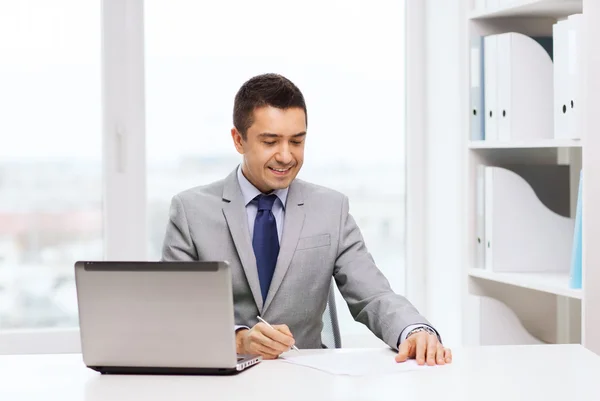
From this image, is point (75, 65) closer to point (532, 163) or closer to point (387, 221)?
point (387, 221)

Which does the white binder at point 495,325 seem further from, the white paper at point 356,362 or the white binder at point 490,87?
the white paper at point 356,362

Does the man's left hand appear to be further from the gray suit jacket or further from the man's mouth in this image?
the man's mouth

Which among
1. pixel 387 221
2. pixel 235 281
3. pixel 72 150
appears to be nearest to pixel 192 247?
pixel 235 281

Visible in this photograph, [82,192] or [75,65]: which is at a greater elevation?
[75,65]

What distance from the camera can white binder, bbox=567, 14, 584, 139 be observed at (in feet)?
7.49

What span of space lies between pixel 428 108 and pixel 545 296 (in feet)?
3.05

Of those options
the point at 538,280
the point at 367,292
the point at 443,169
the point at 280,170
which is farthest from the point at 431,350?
the point at 443,169

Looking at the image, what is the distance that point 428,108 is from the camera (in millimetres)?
3412

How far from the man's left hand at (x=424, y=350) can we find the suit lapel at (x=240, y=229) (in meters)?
0.47

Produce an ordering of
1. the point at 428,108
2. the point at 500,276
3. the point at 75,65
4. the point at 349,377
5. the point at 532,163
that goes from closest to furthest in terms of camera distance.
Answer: the point at 349,377 → the point at 500,276 → the point at 532,163 → the point at 75,65 → the point at 428,108

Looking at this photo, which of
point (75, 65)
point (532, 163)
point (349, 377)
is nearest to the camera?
point (349, 377)

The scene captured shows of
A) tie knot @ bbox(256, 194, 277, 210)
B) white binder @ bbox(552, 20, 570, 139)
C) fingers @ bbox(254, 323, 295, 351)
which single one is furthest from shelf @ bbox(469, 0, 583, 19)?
fingers @ bbox(254, 323, 295, 351)

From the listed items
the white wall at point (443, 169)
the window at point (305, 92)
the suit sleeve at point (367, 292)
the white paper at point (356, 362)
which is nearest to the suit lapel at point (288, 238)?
the suit sleeve at point (367, 292)

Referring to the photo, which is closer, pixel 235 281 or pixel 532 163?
pixel 235 281
